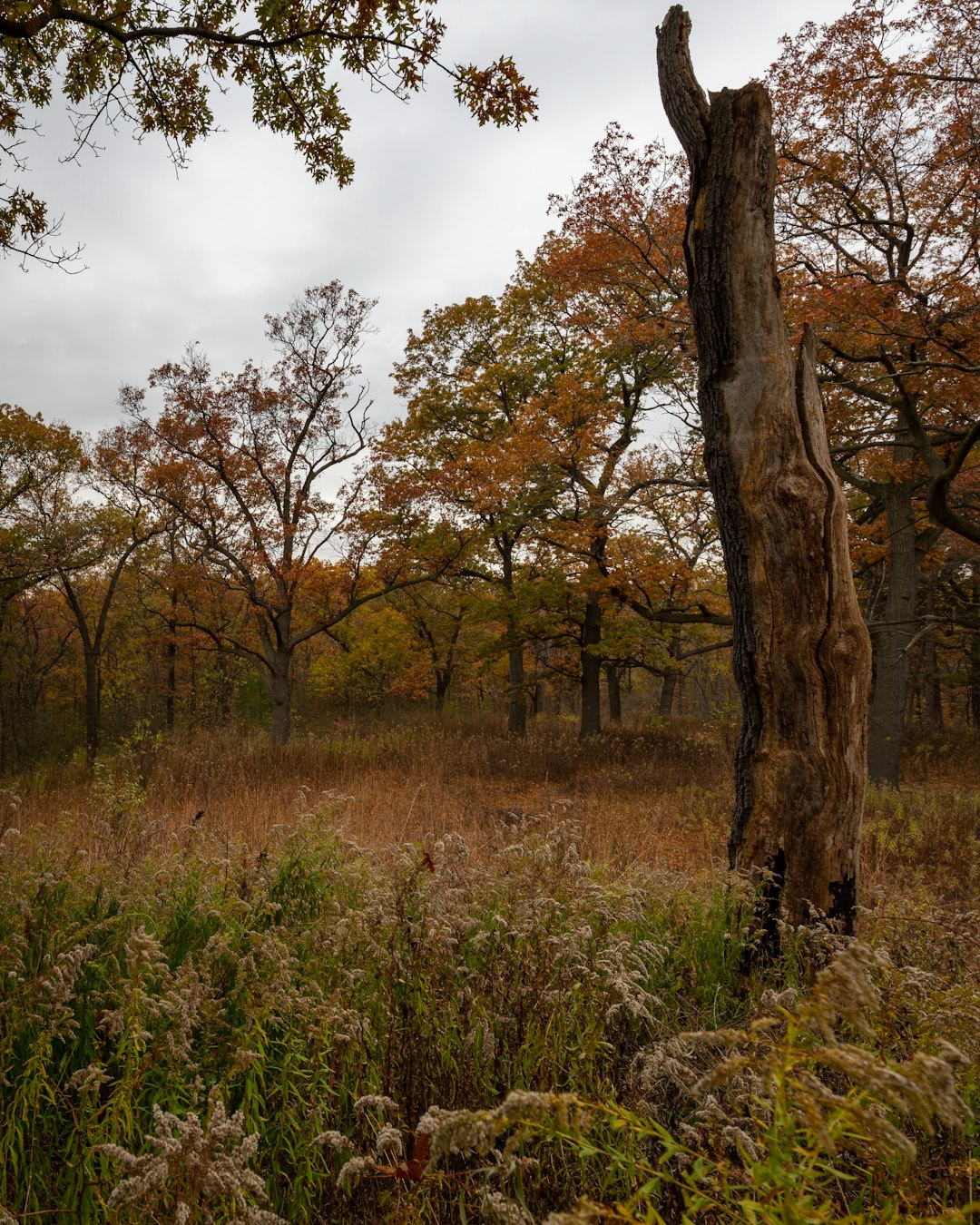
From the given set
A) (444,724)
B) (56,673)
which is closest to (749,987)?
(444,724)

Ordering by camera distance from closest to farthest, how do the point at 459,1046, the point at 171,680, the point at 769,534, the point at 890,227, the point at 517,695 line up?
1. the point at 459,1046
2. the point at 769,534
3. the point at 890,227
4. the point at 517,695
5. the point at 171,680

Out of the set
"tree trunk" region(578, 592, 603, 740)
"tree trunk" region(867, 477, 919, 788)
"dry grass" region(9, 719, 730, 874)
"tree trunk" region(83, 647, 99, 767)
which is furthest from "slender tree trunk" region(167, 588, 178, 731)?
"tree trunk" region(867, 477, 919, 788)

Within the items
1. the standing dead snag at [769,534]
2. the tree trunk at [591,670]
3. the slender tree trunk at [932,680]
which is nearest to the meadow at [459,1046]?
the standing dead snag at [769,534]

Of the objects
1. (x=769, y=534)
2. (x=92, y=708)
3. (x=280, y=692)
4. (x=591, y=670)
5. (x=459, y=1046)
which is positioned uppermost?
(x=769, y=534)

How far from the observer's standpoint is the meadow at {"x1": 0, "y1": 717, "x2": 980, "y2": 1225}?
120cm

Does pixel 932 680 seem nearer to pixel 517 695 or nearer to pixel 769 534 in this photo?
pixel 517 695

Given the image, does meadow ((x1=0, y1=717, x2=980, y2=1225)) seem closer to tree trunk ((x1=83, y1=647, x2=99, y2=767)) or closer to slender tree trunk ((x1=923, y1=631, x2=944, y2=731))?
slender tree trunk ((x1=923, y1=631, x2=944, y2=731))

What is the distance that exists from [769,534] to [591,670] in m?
13.5

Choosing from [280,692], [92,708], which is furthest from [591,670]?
[92,708]

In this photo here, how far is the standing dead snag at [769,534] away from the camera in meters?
3.49

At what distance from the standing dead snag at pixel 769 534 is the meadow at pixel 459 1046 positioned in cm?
43

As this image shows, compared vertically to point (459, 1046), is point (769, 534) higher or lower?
higher

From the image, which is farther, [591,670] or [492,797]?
[591,670]

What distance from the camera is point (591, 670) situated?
1689 centimetres
